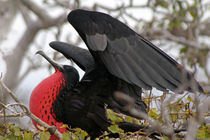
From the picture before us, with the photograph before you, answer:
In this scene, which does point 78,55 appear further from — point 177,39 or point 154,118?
point 177,39

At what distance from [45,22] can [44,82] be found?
222 centimetres

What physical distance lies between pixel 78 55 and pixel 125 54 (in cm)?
40

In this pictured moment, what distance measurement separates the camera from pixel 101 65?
6.30ft

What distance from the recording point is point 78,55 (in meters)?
2.12

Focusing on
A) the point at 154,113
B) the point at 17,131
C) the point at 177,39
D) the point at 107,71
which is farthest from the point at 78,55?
the point at 177,39

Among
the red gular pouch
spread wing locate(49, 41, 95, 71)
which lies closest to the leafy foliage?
the red gular pouch

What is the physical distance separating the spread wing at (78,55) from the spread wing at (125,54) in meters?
0.19

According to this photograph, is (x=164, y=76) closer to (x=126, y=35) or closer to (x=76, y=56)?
(x=126, y=35)

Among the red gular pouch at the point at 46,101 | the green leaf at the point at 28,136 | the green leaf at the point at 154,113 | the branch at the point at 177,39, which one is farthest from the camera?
the branch at the point at 177,39

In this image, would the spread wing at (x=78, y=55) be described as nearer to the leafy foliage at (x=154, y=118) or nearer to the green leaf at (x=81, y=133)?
the leafy foliage at (x=154, y=118)

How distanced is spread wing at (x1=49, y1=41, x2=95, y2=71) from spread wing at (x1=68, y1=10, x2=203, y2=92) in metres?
0.19

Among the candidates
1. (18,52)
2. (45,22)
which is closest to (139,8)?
(45,22)

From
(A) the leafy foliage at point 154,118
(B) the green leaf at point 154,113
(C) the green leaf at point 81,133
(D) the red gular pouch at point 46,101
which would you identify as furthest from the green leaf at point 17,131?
(B) the green leaf at point 154,113

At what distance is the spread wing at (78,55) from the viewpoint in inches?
81.1
